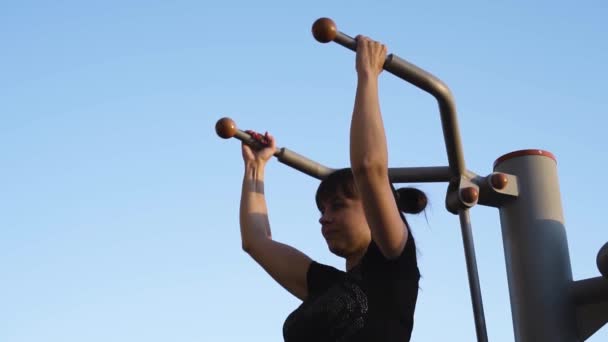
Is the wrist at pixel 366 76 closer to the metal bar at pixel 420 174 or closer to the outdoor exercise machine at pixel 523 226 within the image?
the outdoor exercise machine at pixel 523 226

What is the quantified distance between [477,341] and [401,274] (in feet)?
1.80

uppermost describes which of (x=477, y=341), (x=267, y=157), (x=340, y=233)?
(x=267, y=157)

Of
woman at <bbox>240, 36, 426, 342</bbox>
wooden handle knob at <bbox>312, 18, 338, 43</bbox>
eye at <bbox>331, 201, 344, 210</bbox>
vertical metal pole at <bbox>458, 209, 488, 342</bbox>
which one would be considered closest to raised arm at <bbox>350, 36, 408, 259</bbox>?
woman at <bbox>240, 36, 426, 342</bbox>

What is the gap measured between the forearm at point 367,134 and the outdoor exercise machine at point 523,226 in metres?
0.37

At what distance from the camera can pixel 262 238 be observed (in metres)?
2.84

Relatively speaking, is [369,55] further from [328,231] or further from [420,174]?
[420,174]

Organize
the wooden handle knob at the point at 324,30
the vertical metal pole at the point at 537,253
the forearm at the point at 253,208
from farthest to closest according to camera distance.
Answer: the forearm at the point at 253,208, the vertical metal pole at the point at 537,253, the wooden handle knob at the point at 324,30

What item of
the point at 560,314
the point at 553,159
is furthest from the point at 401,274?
the point at 553,159

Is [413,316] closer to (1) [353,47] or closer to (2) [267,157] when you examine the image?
(1) [353,47]

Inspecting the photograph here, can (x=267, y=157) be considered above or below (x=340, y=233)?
above

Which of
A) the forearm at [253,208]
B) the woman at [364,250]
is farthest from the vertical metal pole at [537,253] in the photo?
the forearm at [253,208]

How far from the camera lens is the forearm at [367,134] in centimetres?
213

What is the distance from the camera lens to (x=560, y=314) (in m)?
2.72

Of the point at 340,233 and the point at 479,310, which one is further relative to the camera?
the point at 479,310
